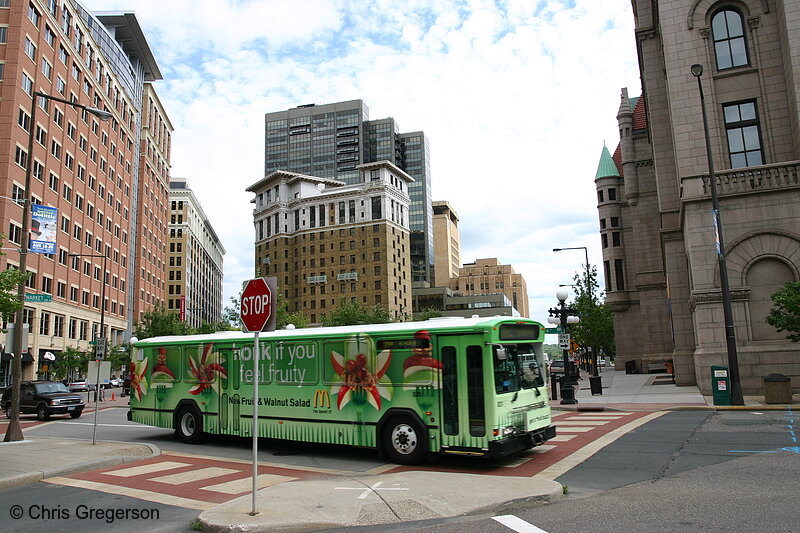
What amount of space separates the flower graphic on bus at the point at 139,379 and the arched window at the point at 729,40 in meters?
24.9

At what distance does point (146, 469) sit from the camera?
36.6ft

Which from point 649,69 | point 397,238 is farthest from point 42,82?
point 397,238

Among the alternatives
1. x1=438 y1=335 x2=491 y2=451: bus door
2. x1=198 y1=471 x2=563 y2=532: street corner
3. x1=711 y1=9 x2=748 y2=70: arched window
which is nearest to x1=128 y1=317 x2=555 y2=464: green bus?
x1=438 y1=335 x2=491 y2=451: bus door

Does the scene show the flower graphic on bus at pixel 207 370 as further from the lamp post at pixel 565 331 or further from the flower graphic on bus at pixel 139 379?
the lamp post at pixel 565 331

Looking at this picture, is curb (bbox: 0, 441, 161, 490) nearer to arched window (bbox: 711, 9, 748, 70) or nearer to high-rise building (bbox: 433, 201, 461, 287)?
arched window (bbox: 711, 9, 748, 70)

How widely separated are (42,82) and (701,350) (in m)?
51.5

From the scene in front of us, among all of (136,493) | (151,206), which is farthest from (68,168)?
(136,493)

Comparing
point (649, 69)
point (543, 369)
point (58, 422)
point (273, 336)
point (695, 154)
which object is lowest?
point (58, 422)

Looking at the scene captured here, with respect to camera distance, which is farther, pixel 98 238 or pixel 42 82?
pixel 98 238

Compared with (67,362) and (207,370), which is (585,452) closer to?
(207,370)

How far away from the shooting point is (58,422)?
23.5m

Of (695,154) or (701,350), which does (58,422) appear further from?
(695,154)

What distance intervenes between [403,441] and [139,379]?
348 inches

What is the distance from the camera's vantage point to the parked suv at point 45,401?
974 inches
